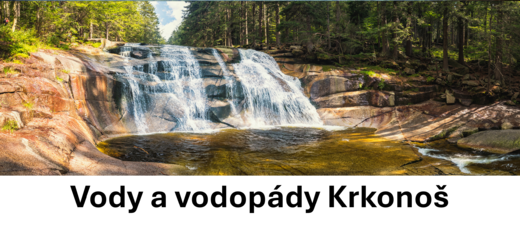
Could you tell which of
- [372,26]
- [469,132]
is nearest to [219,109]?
[469,132]

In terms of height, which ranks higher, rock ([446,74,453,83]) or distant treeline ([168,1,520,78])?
distant treeline ([168,1,520,78])

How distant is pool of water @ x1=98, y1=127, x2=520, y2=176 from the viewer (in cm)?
436

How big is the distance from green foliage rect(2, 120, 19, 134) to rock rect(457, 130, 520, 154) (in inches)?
353

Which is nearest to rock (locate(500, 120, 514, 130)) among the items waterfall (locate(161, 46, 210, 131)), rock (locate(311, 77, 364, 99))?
rock (locate(311, 77, 364, 99))

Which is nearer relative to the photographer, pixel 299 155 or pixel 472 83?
pixel 299 155

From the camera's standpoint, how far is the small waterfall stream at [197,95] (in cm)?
933

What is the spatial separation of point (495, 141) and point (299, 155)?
4.32 m

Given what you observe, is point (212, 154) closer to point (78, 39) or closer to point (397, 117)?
point (397, 117)

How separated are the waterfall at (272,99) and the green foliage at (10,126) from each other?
23.7ft

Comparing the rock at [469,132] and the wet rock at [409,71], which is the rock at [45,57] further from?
the wet rock at [409,71]

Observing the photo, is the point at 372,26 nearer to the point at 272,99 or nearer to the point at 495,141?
the point at 272,99

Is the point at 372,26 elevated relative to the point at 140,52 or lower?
elevated

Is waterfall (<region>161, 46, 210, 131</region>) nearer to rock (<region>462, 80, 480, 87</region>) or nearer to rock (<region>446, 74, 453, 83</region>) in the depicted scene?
rock (<region>446, 74, 453, 83</region>)

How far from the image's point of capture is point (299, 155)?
222 inches
